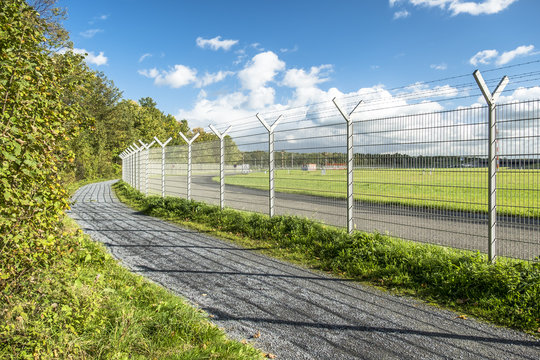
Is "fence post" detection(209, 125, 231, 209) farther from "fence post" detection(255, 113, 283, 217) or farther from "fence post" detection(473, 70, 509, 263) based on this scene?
"fence post" detection(473, 70, 509, 263)

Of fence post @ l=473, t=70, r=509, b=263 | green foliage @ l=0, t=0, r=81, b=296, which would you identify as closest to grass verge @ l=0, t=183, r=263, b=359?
green foliage @ l=0, t=0, r=81, b=296

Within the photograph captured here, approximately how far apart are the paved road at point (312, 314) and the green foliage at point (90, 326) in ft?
1.65

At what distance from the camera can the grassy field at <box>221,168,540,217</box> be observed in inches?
186

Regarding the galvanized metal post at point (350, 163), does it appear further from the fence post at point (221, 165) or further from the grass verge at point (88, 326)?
the fence post at point (221, 165)

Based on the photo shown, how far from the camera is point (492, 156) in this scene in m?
4.95

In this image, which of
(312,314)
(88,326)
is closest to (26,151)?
(88,326)

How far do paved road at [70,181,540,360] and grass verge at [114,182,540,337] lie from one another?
33 centimetres

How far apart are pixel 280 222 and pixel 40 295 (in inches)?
209

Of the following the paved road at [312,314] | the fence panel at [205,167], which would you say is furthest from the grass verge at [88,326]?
the fence panel at [205,167]

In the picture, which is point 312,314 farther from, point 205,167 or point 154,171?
point 154,171

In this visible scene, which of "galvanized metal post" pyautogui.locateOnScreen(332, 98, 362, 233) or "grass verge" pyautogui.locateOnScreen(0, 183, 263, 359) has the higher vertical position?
"galvanized metal post" pyautogui.locateOnScreen(332, 98, 362, 233)

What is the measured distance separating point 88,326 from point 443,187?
4.89 meters

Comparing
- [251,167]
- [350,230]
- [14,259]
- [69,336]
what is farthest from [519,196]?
[251,167]

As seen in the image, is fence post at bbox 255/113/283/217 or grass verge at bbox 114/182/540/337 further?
fence post at bbox 255/113/283/217
